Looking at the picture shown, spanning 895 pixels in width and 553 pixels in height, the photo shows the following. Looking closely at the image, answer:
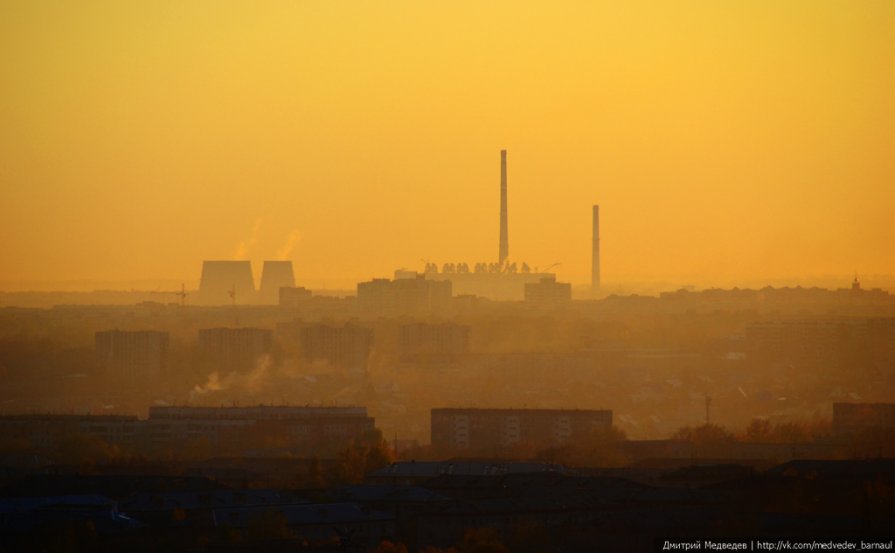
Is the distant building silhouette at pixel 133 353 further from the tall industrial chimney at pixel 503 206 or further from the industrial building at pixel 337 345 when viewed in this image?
the tall industrial chimney at pixel 503 206

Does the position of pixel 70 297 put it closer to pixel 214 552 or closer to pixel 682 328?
pixel 682 328

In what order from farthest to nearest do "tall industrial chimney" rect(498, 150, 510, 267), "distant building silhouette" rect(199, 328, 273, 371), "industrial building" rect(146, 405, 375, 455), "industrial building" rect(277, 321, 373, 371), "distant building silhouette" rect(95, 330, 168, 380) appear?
"tall industrial chimney" rect(498, 150, 510, 267) < "industrial building" rect(277, 321, 373, 371) < "distant building silhouette" rect(199, 328, 273, 371) < "distant building silhouette" rect(95, 330, 168, 380) < "industrial building" rect(146, 405, 375, 455)

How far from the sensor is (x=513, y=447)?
45.6 m

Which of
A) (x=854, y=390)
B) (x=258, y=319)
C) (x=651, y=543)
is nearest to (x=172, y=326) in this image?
(x=258, y=319)

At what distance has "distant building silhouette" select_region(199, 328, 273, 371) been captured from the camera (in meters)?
75.0

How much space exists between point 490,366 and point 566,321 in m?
18.0

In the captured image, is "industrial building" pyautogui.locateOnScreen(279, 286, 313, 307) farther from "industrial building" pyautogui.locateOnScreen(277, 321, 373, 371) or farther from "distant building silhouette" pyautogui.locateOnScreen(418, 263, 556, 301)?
"industrial building" pyautogui.locateOnScreen(277, 321, 373, 371)

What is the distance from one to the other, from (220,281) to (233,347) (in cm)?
3327

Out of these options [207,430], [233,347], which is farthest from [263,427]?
[233,347]

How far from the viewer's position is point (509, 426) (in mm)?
49531

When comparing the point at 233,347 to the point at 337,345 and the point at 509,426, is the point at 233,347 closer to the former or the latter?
the point at 337,345

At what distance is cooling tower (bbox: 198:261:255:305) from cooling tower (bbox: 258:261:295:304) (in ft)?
9.08

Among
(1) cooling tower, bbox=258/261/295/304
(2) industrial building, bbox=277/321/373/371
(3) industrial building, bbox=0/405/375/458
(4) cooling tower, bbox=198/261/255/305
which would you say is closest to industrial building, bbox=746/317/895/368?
(2) industrial building, bbox=277/321/373/371

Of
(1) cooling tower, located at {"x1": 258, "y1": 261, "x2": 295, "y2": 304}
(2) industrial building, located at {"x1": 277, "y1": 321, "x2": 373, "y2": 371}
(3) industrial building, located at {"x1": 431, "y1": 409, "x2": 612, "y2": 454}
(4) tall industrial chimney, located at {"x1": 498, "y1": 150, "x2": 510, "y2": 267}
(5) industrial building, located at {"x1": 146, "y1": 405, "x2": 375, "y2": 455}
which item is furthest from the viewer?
(1) cooling tower, located at {"x1": 258, "y1": 261, "x2": 295, "y2": 304}
